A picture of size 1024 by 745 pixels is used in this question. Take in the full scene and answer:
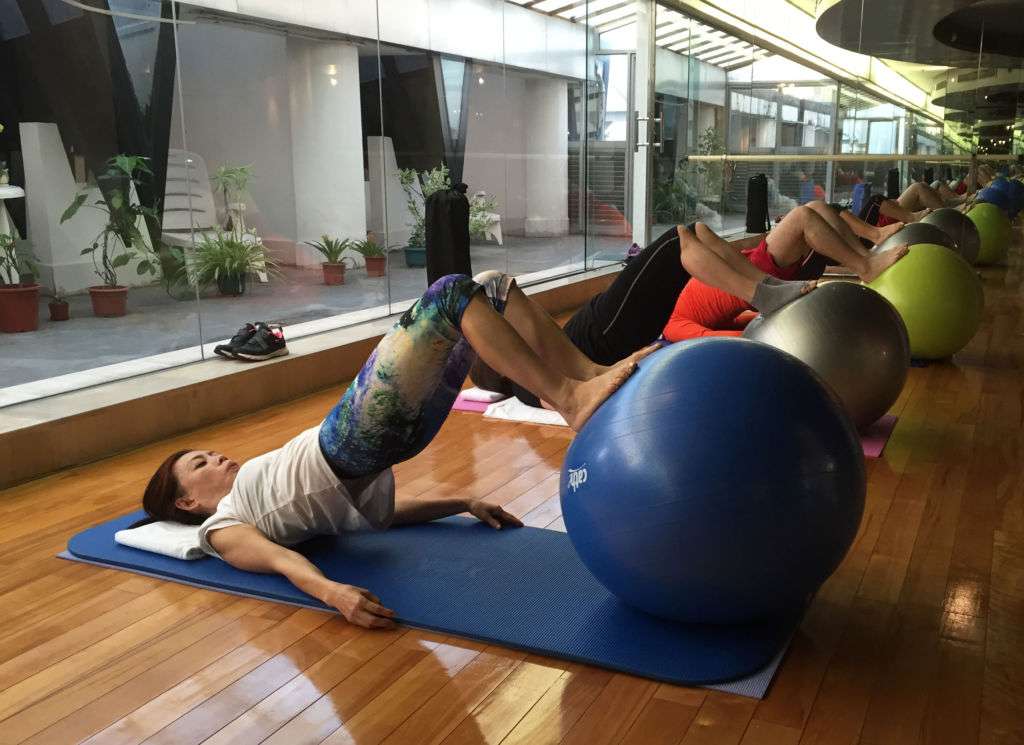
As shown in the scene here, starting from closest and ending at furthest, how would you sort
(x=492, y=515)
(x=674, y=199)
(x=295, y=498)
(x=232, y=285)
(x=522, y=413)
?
(x=295, y=498) < (x=492, y=515) < (x=522, y=413) < (x=232, y=285) < (x=674, y=199)

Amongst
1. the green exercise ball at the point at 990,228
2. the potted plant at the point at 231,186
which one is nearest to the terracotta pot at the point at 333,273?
the potted plant at the point at 231,186

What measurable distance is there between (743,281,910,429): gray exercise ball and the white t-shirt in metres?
1.55

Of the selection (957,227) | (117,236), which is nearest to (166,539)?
(117,236)

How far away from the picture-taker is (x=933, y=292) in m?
4.51

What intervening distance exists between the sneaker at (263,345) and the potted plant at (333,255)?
615 mm

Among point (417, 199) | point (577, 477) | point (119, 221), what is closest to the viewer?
point (577, 477)

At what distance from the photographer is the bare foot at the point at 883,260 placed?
4586 millimetres

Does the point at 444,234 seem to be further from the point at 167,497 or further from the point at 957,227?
the point at 957,227

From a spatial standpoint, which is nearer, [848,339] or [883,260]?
[848,339]

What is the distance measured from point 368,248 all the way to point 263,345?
3.61 ft

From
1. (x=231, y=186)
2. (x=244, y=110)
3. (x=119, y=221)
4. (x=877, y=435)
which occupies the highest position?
(x=244, y=110)

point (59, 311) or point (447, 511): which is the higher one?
point (59, 311)

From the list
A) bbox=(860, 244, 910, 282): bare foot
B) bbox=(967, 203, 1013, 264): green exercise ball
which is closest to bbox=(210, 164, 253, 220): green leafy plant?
bbox=(860, 244, 910, 282): bare foot

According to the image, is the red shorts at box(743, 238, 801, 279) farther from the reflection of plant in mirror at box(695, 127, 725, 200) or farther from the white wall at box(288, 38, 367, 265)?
the reflection of plant in mirror at box(695, 127, 725, 200)
